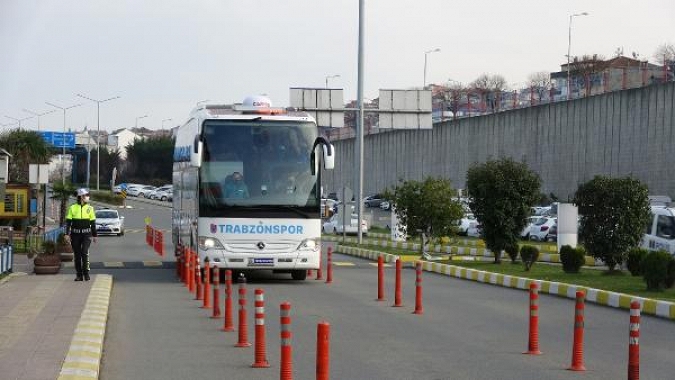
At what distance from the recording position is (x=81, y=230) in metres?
23.7

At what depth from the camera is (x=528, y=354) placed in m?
13.3

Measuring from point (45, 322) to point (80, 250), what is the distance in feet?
27.6

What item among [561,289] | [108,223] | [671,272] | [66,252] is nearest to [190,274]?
[561,289]

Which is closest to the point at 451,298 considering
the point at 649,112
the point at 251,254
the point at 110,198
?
the point at 251,254

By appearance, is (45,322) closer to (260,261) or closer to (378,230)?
(260,261)

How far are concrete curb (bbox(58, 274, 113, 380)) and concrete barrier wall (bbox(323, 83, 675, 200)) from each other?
2552 centimetres

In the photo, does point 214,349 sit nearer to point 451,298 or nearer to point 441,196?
point 451,298

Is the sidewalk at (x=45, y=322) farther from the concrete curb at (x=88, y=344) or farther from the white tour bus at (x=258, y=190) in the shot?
the white tour bus at (x=258, y=190)

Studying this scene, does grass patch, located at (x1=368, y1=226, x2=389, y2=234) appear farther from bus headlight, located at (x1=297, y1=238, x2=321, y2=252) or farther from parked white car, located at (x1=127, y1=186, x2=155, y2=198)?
parked white car, located at (x1=127, y1=186, x2=155, y2=198)

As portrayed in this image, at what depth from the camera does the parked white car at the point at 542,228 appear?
171ft

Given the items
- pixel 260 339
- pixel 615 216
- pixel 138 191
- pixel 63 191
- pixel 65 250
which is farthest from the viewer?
pixel 138 191

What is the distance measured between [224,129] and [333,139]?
70.5 meters

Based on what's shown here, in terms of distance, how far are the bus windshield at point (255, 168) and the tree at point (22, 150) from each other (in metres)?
33.5

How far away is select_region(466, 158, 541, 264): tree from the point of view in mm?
32656
